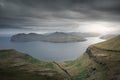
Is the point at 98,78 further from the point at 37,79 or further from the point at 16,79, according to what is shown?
the point at 16,79

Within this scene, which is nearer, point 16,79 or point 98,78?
point 98,78

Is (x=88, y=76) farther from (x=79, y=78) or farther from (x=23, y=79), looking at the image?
(x=23, y=79)

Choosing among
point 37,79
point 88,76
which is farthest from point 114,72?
point 37,79

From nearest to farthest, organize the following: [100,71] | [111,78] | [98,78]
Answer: [111,78], [98,78], [100,71]

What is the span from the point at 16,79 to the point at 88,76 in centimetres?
7307

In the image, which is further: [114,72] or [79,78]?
[79,78]

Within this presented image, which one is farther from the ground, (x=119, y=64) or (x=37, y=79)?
(x=119, y=64)

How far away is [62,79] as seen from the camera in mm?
198625

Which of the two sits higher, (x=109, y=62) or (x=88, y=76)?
(x=109, y=62)

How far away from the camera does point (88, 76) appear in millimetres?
196750

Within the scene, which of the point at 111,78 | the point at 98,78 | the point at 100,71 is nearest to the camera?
the point at 111,78

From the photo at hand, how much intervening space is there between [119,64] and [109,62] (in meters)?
13.6

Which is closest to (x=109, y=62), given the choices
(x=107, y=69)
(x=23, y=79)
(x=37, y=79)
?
(x=107, y=69)

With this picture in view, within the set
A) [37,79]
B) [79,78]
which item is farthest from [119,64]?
[37,79]
